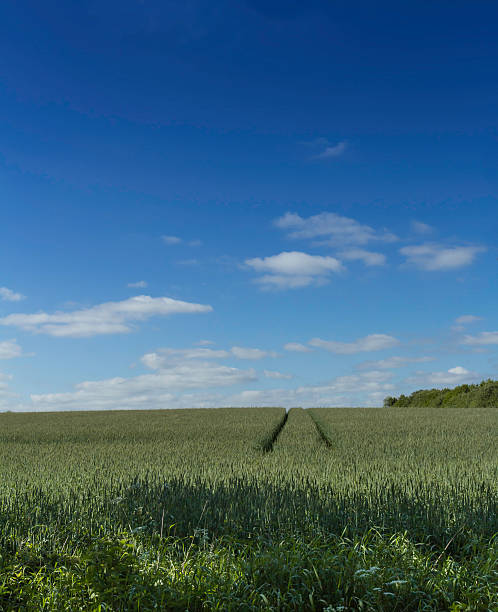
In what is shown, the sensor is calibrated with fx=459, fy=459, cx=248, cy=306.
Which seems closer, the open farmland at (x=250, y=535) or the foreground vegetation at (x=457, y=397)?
the open farmland at (x=250, y=535)

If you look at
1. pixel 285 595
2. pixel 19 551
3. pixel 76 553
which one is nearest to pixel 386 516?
pixel 285 595

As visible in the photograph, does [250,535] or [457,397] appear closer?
[250,535]

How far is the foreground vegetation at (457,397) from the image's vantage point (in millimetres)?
50750

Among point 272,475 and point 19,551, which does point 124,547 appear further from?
point 272,475

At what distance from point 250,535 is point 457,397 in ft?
185

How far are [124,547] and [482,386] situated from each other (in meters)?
56.1

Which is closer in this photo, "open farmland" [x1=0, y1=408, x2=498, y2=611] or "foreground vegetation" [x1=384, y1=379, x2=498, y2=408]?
"open farmland" [x1=0, y1=408, x2=498, y2=611]

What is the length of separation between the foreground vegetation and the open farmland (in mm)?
46532

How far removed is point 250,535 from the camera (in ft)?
17.8

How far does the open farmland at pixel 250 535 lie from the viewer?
405 centimetres

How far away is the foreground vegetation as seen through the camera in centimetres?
5075

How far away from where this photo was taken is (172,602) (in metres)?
3.90

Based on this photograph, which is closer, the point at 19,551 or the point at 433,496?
the point at 19,551

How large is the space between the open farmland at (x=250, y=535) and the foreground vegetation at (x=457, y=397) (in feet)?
153
